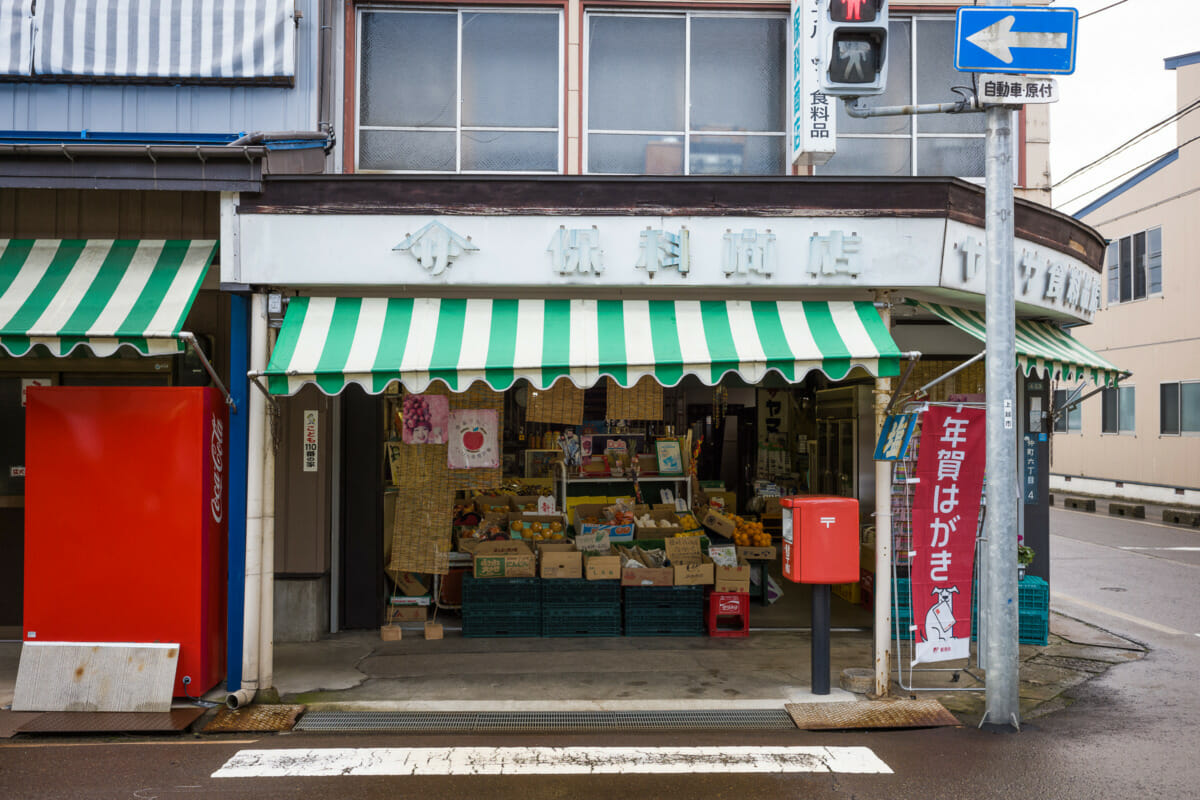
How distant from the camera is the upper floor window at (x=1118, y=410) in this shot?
27252 mm

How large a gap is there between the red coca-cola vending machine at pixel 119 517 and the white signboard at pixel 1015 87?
7026 millimetres

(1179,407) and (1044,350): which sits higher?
(1044,350)

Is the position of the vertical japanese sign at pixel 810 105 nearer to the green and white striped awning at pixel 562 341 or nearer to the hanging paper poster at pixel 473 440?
the green and white striped awning at pixel 562 341

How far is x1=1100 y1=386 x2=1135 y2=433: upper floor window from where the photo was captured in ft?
89.4

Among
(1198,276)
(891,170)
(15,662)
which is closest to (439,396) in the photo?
(15,662)

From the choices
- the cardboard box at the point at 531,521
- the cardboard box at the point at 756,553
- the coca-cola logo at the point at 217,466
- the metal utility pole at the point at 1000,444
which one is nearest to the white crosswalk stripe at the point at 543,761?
the metal utility pole at the point at 1000,444

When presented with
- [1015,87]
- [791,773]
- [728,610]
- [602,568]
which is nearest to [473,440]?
[602,568]

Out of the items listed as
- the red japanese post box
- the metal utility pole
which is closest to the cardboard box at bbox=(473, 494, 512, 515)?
the red japanese post box

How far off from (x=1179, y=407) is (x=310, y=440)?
25083 mm

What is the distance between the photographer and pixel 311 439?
9391 millimetres

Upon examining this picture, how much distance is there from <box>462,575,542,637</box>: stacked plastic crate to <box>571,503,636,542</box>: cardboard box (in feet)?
3.34

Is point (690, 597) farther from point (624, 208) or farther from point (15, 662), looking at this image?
point (15, 662)

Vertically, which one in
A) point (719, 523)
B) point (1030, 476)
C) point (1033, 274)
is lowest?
point (719, 523)

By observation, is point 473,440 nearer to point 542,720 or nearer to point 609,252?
point 609,252
